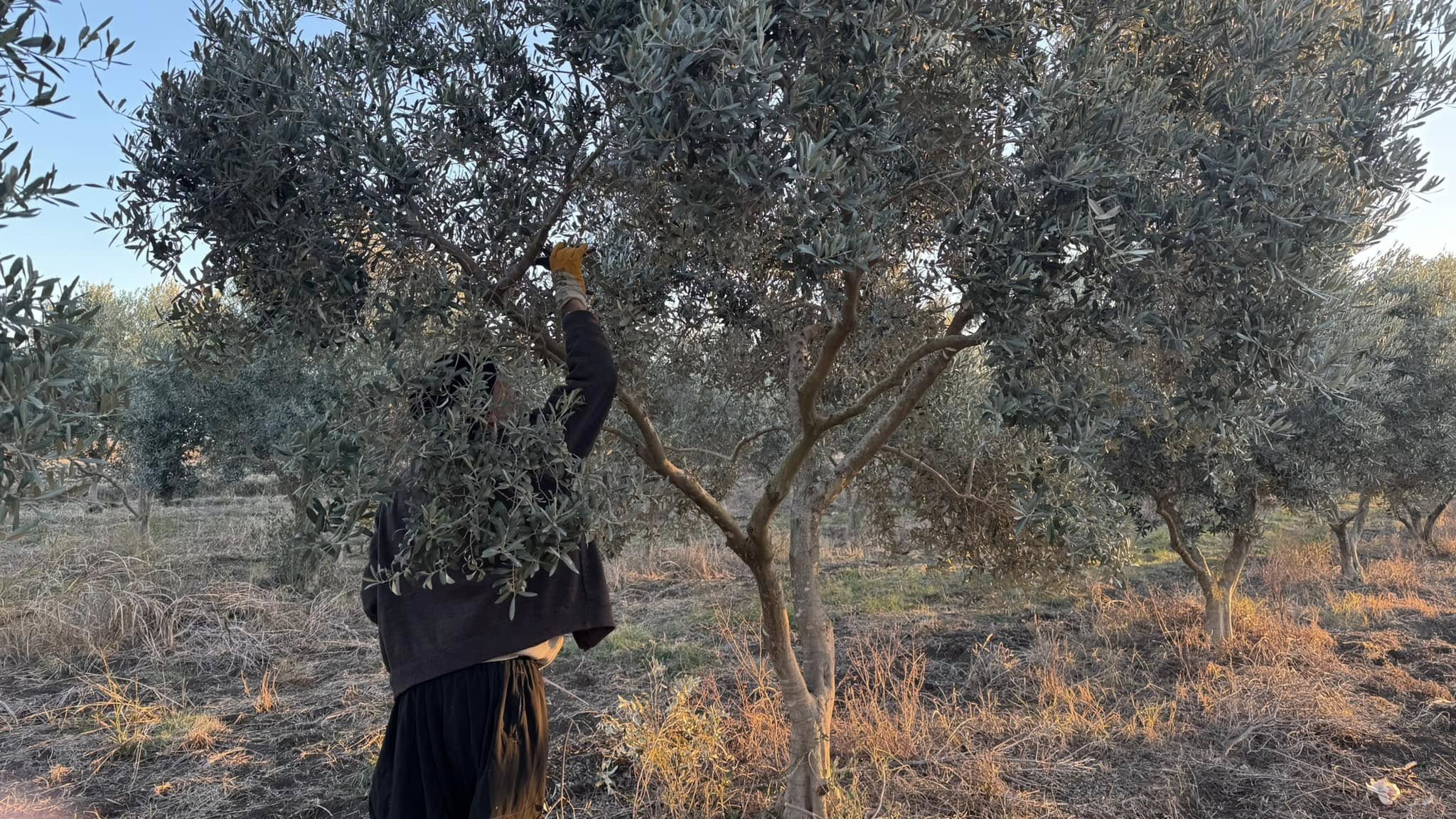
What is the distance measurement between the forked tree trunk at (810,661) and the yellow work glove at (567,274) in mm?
2530

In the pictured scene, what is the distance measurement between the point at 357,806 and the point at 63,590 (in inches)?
270

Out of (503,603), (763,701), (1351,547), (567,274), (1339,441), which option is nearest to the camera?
(503,603)

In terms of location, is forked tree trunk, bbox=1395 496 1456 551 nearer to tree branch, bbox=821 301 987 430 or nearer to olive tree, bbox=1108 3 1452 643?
olive tree, bbox=1108 3 1452 643

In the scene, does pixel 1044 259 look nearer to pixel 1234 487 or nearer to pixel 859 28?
pixel 859 28

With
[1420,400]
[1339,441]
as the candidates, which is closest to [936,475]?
[1339,441]

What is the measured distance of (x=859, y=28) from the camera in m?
2.89


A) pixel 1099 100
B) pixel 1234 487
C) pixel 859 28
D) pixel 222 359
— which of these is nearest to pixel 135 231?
pixel 222 359

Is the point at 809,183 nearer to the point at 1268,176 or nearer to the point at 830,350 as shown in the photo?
the point at 830,350

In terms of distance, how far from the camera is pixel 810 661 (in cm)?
541

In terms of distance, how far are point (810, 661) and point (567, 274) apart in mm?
3364

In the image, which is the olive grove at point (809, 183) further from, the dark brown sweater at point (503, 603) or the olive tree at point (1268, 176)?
the dark brown sweater at point (503, 603)

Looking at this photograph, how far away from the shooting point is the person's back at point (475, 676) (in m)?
3.08

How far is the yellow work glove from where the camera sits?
10.4 ft

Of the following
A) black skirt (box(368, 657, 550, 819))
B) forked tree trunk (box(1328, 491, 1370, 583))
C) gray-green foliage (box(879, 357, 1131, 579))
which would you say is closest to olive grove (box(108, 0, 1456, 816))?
black skirt (box(368, 657, 550, 819))
